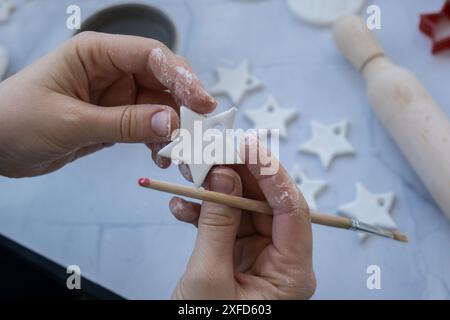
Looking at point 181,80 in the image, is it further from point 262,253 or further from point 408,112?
point 408,112

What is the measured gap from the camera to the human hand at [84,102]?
23.6 inches

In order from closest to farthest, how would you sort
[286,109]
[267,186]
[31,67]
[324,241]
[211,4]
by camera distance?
1. [267,186]
2. [31,67]
3. [324,241]
4. [286,109]
5. [211,4]

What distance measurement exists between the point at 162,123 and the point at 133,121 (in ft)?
0.14

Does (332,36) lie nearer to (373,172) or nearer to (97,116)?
(373,172)

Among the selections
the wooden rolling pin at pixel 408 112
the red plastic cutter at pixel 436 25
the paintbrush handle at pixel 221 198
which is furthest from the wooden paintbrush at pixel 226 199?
the red plastic cutter at pixel 436 25

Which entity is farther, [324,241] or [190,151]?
[324,241]

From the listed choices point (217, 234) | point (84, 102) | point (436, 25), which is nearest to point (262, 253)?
point (217, 234)

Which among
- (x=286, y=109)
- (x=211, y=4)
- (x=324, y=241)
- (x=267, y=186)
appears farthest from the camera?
(x=211, y=4)

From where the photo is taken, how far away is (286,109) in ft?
3.02

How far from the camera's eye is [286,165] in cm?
88

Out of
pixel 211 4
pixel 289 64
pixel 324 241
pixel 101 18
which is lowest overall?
pixel 324 241

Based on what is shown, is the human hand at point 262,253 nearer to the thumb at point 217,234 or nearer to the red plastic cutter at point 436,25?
the thumb at point 217,234
